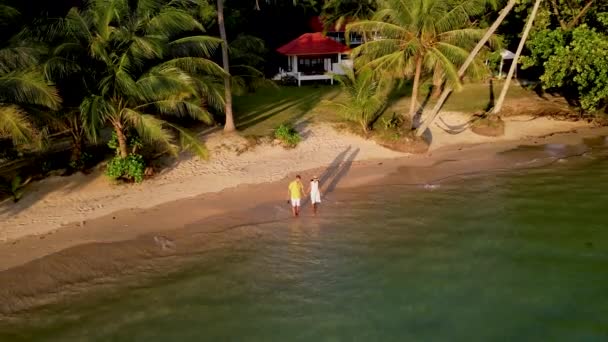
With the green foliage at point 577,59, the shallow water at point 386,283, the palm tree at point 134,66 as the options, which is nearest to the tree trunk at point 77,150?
the palm tree at point 134,66

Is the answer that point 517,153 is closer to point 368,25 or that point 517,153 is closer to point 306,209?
point 368,25

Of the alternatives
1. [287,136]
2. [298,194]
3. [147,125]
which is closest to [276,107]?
[287,136]

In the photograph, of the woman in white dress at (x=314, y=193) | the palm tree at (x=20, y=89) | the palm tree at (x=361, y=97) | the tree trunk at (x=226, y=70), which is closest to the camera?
the palm tree at (x=20, y=89)

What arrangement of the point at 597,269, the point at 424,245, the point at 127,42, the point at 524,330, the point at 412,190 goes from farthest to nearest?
the point at 412,190 → the point at 127,42 → the point at 424,245 → the point at 597,269 → the point at 524,330

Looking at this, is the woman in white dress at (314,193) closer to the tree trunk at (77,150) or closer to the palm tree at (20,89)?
the palm tree at (20,89)

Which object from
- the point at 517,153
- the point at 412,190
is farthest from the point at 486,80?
the point at 412,190

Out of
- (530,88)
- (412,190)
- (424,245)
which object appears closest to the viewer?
(424,245)

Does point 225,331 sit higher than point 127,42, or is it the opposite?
point 127,42
